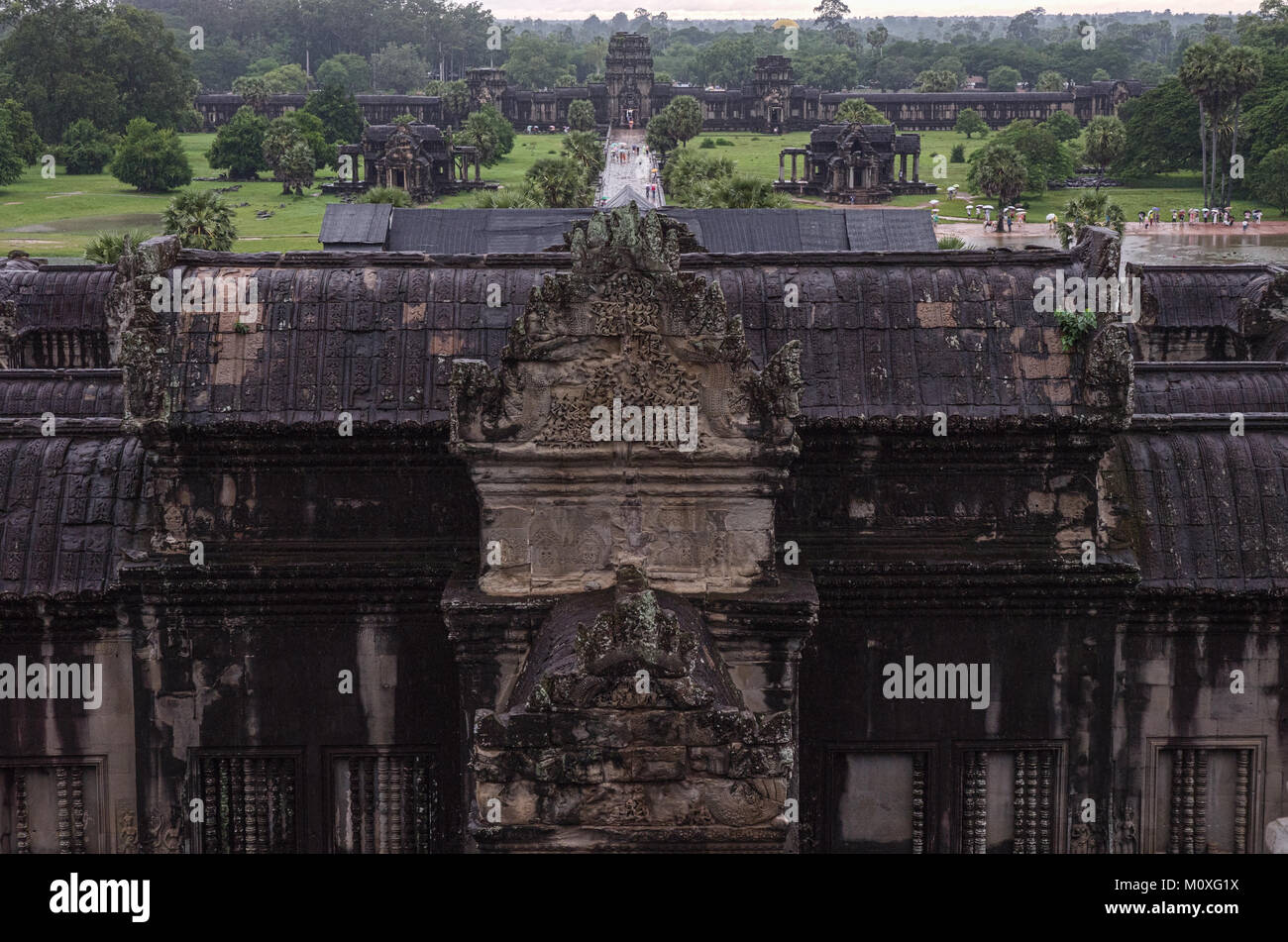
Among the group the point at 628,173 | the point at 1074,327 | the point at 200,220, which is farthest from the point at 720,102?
the point at 1074,327

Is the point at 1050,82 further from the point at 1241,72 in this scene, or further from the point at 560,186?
the point at 560,186

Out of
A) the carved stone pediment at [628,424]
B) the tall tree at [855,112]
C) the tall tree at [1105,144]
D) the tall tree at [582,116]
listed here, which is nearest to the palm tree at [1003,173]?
the tall tree at [1105,144]

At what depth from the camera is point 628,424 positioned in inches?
501

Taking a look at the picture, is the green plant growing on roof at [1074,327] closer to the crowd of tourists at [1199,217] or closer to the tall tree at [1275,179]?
the crowd of tourists at [1199,217]

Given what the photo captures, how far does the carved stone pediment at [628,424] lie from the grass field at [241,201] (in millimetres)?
63882

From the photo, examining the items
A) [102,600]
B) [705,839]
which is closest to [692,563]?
[705,839]

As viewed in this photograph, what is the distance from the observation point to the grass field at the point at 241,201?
81.4 m

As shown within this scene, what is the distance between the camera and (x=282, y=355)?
1443cm

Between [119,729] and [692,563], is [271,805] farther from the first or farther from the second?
[692,563]

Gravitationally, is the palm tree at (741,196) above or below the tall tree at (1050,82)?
below

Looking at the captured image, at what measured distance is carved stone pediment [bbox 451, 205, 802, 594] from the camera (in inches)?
496

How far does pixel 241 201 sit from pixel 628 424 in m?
92.3
